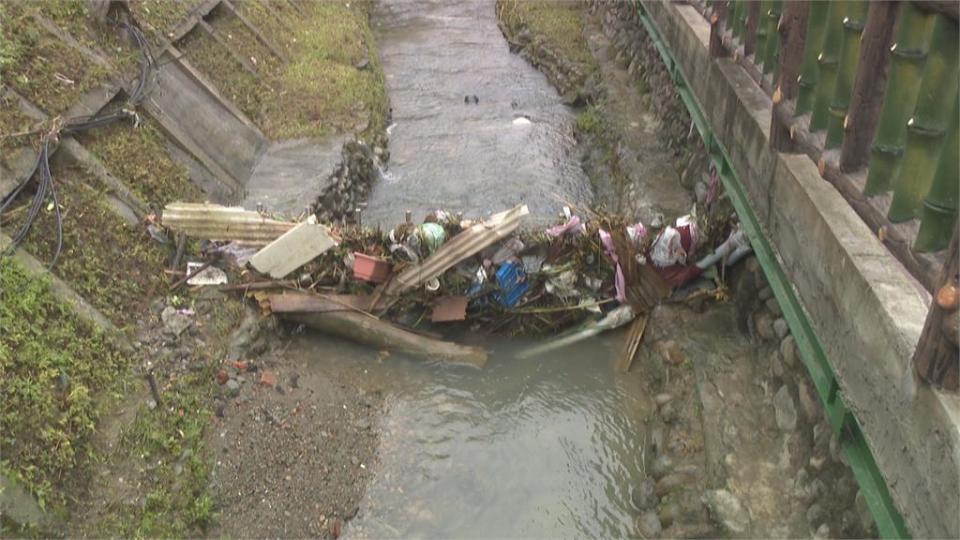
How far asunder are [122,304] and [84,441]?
6.73 ft

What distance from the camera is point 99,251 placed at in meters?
8.47

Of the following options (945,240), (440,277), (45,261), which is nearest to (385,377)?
(440,277)

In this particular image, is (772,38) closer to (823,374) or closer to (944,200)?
(823,374)

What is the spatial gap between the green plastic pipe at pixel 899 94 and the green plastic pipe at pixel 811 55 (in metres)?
1.21

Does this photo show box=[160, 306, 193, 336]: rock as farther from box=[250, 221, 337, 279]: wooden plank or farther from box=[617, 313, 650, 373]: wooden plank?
box=[617, 313, 650, 373]: wooden plank

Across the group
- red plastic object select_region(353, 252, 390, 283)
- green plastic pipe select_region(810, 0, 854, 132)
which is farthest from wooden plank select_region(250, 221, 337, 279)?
green plastic pipe select_region(810, 0, 854, 132)

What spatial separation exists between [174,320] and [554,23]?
1706cm

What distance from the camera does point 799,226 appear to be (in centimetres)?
547

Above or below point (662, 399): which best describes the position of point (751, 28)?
above

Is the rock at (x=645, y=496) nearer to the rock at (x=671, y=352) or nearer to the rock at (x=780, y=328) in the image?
the rock at (x=671, y=352)

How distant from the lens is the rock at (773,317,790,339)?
7.00 metres

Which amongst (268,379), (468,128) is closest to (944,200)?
(268,379)

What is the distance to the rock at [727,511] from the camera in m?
6.03

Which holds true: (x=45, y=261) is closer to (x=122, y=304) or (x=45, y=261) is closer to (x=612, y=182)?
(x=122, y=304)
